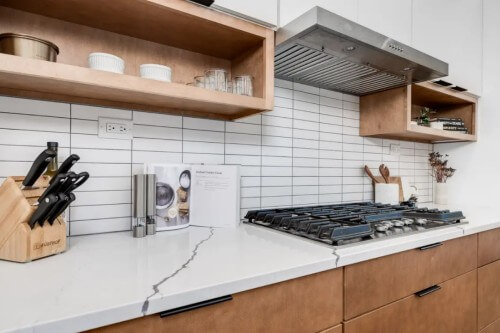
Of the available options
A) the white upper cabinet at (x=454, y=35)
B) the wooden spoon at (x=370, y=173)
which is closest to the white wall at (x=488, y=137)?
the white upper cabinet at (x=454, y=35)

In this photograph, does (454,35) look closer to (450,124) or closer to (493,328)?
(450,124)

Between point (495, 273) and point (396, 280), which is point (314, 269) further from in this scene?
point (495, 273)

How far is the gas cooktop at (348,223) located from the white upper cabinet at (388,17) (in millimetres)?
851

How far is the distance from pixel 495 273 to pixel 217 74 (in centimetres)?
158

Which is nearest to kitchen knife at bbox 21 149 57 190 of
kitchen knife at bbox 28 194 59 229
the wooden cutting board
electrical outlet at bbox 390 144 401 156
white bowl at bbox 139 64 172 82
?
kitchen knife at bbox 28 194 59 229

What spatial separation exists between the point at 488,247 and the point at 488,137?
3.65ft

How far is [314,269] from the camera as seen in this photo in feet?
2.58

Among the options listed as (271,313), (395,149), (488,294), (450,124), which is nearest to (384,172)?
(395,149)

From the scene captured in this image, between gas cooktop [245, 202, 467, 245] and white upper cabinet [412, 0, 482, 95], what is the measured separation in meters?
0.92

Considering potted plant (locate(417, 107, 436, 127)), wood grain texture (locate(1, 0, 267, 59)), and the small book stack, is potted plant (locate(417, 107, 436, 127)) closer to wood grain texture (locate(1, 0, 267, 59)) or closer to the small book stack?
the small book stack

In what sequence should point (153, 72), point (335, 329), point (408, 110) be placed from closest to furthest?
point (335, 329)
point (153, 72)
point (408, 110)

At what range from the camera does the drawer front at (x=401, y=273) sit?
2.90ft

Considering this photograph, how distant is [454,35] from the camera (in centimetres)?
190

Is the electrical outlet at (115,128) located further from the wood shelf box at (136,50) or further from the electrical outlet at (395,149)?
the electrical outlet at (395,149)
